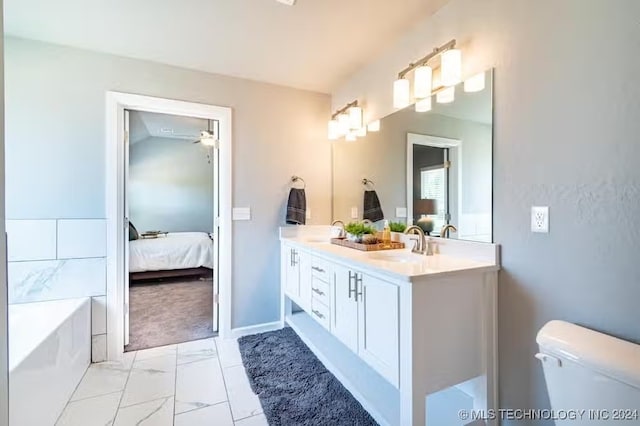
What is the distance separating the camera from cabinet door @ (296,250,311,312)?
222 cm

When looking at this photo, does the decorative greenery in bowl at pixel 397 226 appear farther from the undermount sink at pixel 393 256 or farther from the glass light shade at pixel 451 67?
the glass light shade at pixel 451 67

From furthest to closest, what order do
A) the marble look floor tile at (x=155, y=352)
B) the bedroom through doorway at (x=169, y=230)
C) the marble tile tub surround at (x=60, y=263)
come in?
1. the bedroom through doorway at (x=169, y=230)
2. the marble look floor tile at (x=155, y=352)
3. the marble tile tub surround at (x=60, y=263)

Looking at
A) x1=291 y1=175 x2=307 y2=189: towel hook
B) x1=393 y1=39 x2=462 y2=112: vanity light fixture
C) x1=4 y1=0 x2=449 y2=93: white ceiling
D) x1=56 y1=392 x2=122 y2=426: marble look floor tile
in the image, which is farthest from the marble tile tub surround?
x1=393 y1=39 x2=462 y2=112: vanity light fixture

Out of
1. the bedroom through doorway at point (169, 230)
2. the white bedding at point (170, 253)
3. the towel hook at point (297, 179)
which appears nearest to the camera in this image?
the bedroom through doorway at point (169, 230)

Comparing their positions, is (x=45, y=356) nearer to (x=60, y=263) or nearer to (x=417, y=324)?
(x=60, y=263)

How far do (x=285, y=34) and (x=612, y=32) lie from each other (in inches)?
66.8

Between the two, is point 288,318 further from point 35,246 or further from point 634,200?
point 634,200

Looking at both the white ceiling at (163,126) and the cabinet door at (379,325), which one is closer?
the cabinet door at (379,325)

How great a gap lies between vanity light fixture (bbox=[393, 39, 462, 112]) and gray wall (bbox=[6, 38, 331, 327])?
1.15 m

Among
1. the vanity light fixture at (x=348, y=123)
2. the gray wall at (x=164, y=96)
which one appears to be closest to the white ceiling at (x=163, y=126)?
the gray wall at (x=164, y=96)

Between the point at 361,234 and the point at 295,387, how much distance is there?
110cm

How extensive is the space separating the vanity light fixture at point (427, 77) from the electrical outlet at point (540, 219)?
31.1 inches

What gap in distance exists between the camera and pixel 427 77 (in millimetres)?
1786

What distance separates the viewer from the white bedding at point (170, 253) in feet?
14.0
